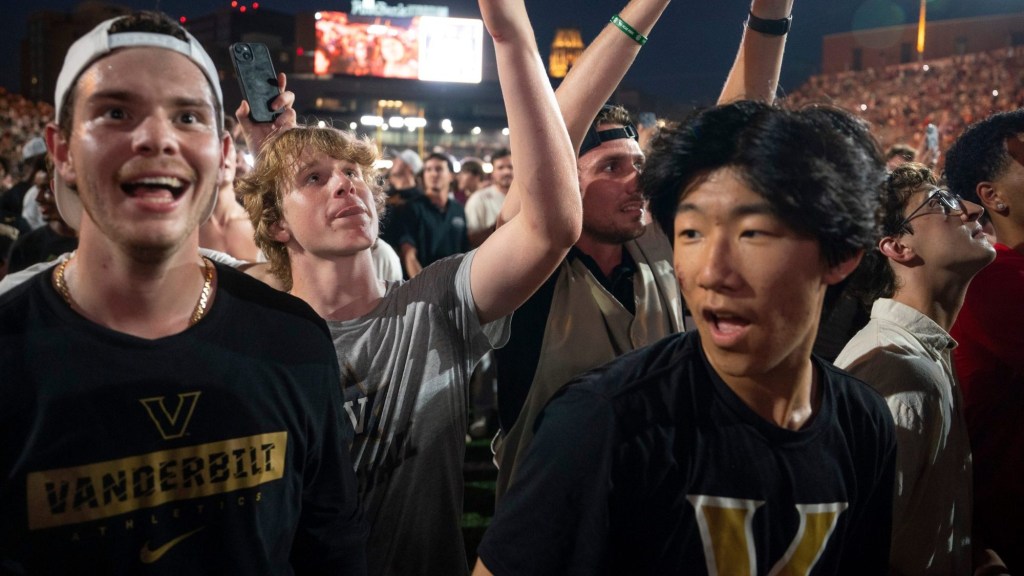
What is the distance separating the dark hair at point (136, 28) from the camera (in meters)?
1.52

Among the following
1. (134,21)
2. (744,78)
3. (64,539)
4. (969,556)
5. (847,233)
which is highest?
(744,78)

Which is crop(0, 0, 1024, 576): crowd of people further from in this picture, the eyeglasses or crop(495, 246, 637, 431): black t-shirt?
the eyeglasses

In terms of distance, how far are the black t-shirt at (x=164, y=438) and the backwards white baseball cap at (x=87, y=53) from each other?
0.15 m

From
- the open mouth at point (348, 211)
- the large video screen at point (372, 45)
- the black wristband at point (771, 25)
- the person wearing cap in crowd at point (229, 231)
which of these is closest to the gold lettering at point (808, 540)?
the open mouth at point (348, 211)

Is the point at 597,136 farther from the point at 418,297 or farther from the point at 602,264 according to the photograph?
the point at 418,297

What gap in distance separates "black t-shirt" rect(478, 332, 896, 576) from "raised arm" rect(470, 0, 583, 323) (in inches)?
22.9

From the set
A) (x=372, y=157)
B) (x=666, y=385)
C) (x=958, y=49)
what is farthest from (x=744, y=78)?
(x=958, y=49)

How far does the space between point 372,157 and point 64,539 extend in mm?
1581

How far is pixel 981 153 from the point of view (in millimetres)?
3551

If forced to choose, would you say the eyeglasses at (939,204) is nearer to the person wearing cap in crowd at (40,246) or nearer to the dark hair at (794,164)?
the dark hair at (794,164)

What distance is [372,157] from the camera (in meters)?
2.75

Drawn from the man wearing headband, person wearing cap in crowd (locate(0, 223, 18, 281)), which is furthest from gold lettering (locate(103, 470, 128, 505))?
person wearing cap in crowd (locate(0, 223, 18, 281))

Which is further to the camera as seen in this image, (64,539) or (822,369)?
(822,369)

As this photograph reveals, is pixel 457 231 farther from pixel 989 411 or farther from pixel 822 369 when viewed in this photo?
pixel 822 369
